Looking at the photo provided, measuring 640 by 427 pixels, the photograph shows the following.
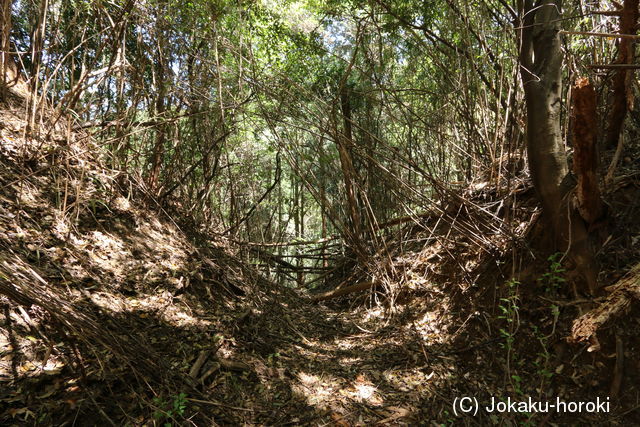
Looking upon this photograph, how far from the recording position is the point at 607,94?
3078 mm

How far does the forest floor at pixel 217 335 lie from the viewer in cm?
179

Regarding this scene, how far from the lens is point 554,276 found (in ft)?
8.64

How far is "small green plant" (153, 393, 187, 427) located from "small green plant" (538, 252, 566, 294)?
2.59 meters

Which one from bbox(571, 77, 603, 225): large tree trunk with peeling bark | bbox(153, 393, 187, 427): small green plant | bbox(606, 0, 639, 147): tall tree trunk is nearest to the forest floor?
bbox(153, 393, 187, 427): small green plant

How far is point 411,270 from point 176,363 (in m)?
2.77

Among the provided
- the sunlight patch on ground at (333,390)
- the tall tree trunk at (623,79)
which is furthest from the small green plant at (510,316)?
the tall tree trunk at (623,79)

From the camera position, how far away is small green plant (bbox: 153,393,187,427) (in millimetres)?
1809

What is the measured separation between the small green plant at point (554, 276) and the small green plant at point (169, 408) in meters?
2.59

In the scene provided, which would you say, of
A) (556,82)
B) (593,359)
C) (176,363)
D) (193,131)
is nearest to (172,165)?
(193,131)

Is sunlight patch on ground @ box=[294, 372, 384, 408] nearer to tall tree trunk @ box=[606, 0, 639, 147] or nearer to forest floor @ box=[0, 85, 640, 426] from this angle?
forest floor @ box=[0, 85, 640, 426]

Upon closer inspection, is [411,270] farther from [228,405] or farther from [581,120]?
[228,405]

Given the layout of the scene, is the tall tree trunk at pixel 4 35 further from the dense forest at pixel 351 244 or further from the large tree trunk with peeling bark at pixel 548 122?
the large tree trunk with peeling bark at pixel 548 122

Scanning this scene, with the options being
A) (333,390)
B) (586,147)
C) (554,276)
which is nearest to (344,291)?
(333,390)

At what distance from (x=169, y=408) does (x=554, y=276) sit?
267cm
